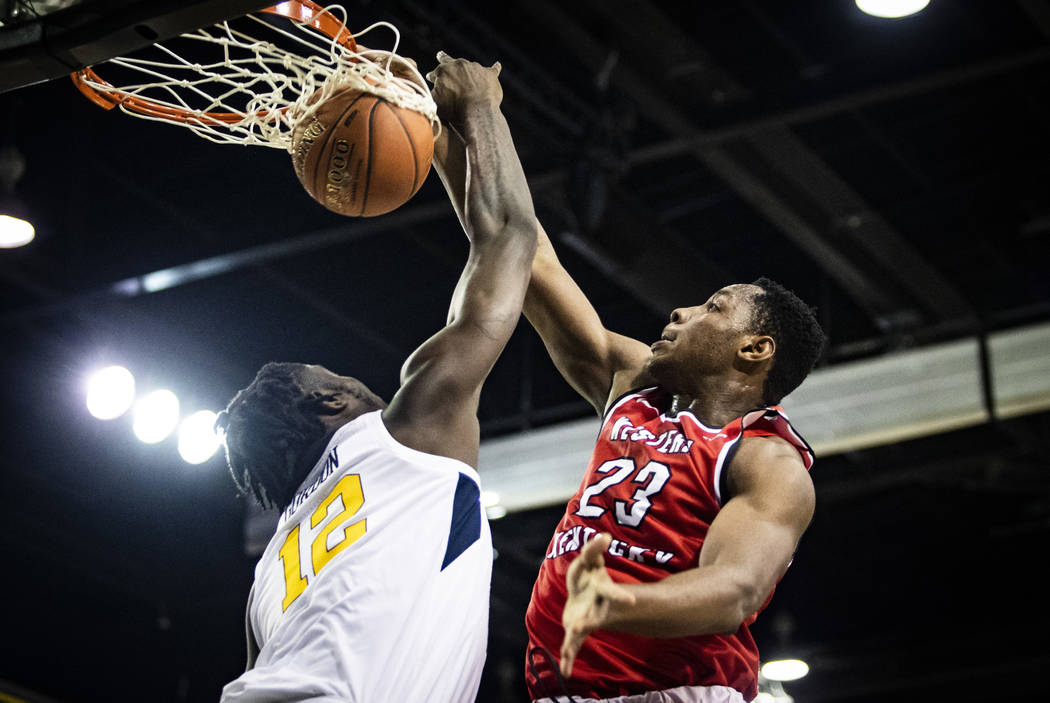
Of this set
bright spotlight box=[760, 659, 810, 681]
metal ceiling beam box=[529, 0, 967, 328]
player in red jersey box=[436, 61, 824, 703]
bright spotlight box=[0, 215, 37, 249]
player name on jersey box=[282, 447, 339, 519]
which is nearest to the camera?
player in red jersey box=[436, 61, 824, 703]

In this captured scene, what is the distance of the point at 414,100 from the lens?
3.11 m

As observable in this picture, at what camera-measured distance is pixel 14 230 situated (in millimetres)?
6719

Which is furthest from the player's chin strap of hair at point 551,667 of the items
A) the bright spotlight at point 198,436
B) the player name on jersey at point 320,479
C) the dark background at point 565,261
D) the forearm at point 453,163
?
the bright spotlight at point 198,436

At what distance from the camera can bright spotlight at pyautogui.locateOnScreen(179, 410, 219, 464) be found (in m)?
7.93

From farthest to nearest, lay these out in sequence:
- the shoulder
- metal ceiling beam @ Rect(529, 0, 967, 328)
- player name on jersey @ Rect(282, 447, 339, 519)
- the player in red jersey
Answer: metal ceiling beam @ Rect(529, 0, 967, 328) → player name on jersey @ Rect(282, 447, 339, 519) → the shoulder → the player in red jersey

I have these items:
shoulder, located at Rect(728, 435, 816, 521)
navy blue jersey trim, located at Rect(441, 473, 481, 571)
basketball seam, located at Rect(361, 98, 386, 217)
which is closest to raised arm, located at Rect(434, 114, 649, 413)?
basketball seam, located at Rect(361, 98, 386, 217)

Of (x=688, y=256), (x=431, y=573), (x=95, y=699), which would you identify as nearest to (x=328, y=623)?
(x=431, y=573)

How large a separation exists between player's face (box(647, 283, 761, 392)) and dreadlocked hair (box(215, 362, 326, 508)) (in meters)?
0.87

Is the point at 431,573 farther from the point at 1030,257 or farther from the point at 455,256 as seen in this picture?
the point at 1030,257

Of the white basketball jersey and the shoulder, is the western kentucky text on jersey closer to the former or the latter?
the shoulder

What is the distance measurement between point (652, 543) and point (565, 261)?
554 cm

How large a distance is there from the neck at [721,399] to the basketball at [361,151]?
86 centimetres

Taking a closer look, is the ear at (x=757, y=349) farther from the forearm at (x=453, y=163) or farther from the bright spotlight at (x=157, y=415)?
the bright spotlight at (x=157, y=415)

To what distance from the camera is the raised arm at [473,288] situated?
9.05ft
